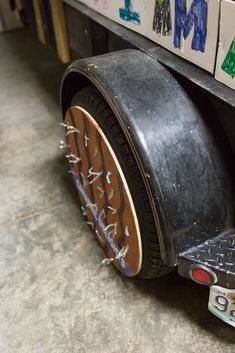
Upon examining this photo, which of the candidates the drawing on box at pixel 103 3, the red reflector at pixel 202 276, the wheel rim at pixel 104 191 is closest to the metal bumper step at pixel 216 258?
the red reflector at pixel 202 276

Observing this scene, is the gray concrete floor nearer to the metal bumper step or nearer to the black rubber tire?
the black rubber tire

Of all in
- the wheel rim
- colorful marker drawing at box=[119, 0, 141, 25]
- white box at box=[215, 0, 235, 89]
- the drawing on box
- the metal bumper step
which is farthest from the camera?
the drawing on box

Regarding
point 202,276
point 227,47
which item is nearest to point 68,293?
point 202,276

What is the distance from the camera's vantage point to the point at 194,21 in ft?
3.26

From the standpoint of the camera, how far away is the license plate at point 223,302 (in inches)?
41.4

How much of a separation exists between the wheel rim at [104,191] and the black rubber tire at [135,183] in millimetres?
→ 16

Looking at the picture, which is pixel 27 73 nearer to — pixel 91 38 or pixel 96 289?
pixel 91 38

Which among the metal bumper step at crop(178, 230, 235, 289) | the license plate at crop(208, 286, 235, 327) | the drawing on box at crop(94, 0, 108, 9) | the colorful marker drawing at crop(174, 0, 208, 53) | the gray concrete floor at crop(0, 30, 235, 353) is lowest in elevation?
the gray concrete floor at crop(0, 30, 235, 353)

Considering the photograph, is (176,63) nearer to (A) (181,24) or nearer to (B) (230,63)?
(A) (181,24)

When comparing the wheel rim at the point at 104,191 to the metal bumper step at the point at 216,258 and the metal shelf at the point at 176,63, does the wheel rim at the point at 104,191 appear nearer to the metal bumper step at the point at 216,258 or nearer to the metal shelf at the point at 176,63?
the metal bumper step at the point at 216,258

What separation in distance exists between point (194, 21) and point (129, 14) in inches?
14.4

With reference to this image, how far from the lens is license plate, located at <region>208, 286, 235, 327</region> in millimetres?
1053

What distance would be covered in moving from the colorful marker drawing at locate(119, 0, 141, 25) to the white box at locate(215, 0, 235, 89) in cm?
41

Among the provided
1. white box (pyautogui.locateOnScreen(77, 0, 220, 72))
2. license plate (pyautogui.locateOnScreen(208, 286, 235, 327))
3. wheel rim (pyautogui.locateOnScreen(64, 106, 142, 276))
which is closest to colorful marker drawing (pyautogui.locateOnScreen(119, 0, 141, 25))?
white box (pyautogui.locateOnScreen(77, 0, 220, 72))
